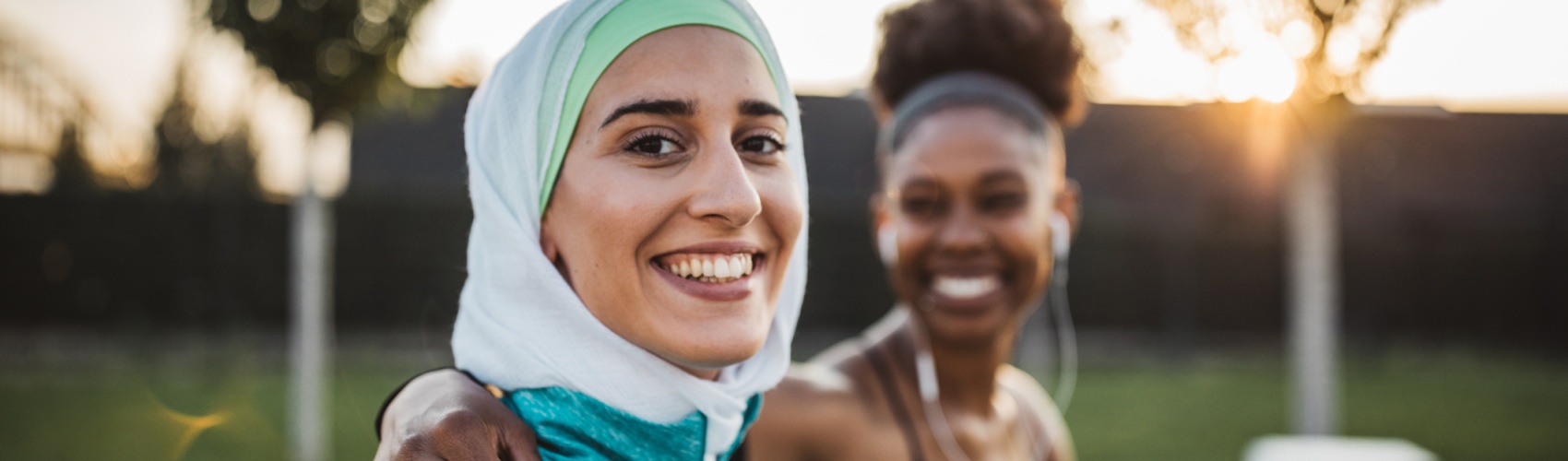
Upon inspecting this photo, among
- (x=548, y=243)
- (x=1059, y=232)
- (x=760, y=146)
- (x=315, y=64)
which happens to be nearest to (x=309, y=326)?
(x=315, y=64)

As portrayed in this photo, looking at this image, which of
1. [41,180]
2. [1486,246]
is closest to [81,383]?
[41,180]

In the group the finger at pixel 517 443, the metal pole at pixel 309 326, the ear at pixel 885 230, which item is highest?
the finger at pixel 517 443

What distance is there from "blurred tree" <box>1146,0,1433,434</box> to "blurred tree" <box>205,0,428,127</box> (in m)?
3.97

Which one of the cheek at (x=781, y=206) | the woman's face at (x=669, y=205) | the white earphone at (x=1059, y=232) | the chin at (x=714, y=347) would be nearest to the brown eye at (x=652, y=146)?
the woman's face at (x=669, y=205)

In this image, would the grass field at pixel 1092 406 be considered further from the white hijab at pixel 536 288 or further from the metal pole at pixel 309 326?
the white hijab at pixel 536 288

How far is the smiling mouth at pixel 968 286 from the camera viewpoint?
253 centimetres

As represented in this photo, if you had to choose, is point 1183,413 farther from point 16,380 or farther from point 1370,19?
point 16,380

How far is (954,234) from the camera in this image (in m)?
2.49

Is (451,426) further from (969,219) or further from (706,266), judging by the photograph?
(969,219)

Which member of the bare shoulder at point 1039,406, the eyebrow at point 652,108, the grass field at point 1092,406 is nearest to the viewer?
the eyebrow at point 652,108

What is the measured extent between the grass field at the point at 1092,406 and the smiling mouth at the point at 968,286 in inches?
199

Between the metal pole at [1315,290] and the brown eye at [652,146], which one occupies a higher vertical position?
the brown eye at [652,146]

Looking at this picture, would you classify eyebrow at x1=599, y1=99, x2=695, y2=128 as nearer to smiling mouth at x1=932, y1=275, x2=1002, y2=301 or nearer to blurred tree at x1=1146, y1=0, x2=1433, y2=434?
smiling mouth at x1=932, y1=275, x2=1002, y2=301

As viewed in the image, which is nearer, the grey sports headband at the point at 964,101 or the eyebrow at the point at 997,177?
the eyebrow at the point at 997,177
